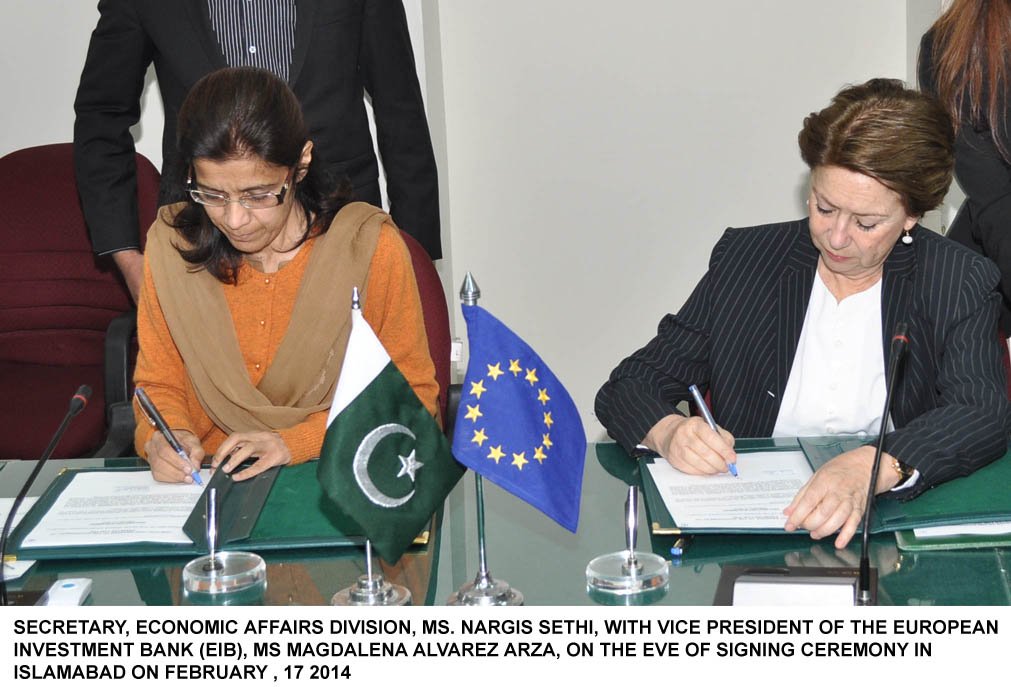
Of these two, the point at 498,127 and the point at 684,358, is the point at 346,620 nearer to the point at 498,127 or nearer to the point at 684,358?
the point at 684,358

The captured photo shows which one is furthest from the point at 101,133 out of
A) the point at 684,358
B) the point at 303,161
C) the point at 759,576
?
the point at 759,576

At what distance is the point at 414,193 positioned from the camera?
349 centimetres

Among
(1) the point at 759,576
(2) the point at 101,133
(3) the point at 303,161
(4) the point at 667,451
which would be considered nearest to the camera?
(1) the point at 759,576

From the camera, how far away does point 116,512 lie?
2.03 meters

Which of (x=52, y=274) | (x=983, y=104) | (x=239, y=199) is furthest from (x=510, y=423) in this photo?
(x=52, y=274)

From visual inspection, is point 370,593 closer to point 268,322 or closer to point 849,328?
point 268,322

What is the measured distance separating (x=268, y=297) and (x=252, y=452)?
18.0 inches

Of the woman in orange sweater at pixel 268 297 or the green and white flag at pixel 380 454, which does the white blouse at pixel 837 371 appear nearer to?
the woman in orange sweater at pixel 268 297

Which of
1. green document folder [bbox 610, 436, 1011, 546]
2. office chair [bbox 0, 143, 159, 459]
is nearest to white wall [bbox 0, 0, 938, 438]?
office chair [bbox 0, 143, 159, 459]

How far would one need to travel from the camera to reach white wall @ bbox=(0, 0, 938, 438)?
13.1 ft

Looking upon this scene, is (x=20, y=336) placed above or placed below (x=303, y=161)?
below

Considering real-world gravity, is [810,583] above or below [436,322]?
below

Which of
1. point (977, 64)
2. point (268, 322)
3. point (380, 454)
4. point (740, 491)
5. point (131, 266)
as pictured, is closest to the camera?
point (380, 454)

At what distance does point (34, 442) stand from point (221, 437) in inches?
34.9
